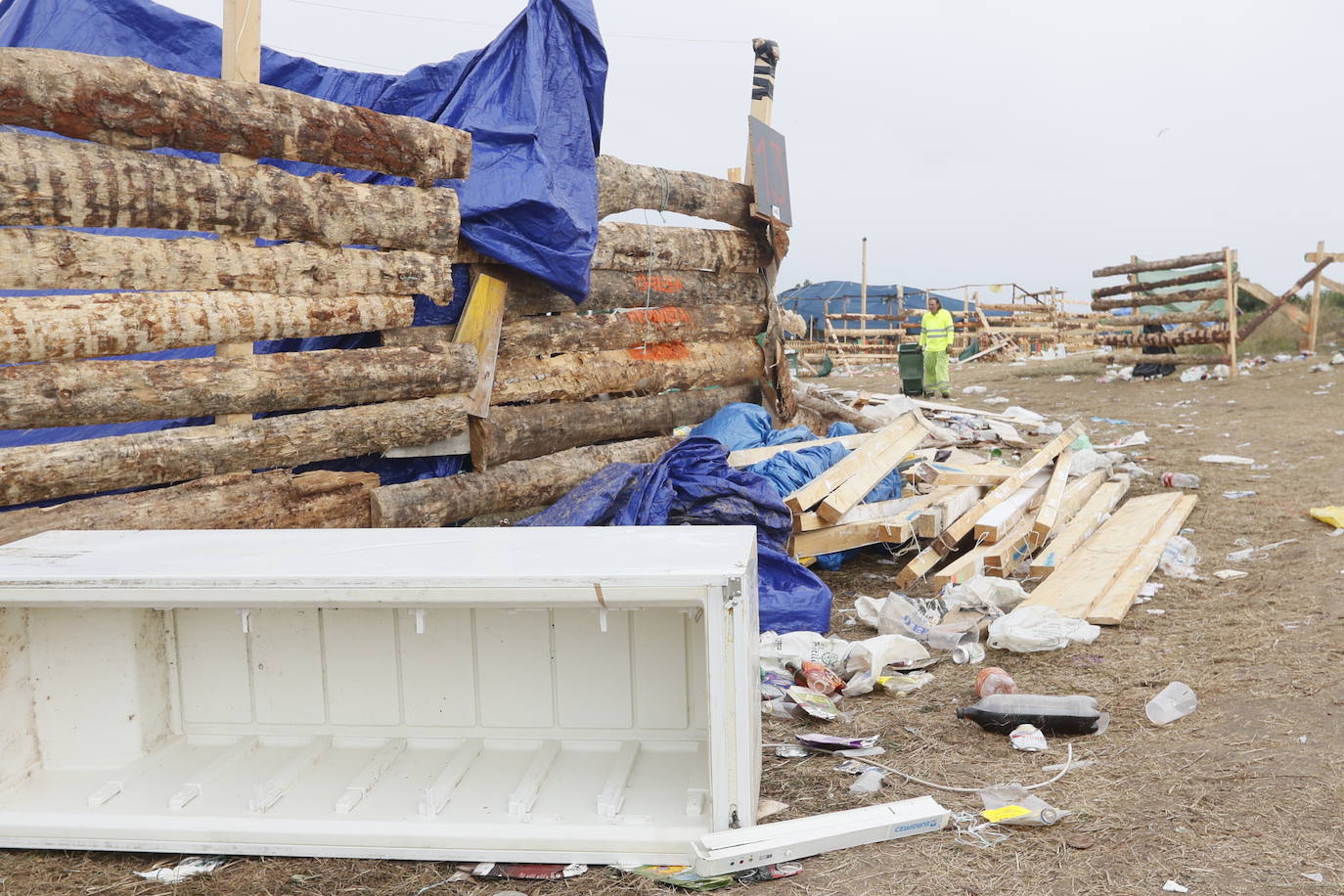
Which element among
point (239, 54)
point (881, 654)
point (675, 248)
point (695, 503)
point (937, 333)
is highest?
point (239, 54)

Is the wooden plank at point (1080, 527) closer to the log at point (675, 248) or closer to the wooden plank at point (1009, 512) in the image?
the wooden plank at point (1009, 512)

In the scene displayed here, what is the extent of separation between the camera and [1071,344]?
32.3 m

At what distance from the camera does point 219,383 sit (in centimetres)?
512

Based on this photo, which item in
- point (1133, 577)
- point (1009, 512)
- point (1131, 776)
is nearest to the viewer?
point (1131, 776)

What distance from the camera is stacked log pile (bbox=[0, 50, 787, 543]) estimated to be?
4441 millimetres

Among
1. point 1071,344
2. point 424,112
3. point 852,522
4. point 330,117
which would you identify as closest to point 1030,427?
point 852,522

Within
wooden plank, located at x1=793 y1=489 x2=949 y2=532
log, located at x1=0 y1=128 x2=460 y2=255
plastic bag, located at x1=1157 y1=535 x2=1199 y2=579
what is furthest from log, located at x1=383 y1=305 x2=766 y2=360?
plastic bag, located at x1=1157 y1=535 x2=1199 y2=579

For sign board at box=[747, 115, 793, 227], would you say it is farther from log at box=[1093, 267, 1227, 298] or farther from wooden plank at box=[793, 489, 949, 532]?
log at box=[1093, 267, 1227, 298]

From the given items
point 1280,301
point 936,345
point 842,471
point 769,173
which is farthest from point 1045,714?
point 1280,301

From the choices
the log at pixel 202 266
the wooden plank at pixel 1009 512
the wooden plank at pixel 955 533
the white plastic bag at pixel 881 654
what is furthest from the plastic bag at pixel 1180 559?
the log at pixel 202 266

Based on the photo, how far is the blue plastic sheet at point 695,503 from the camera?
5855 mm

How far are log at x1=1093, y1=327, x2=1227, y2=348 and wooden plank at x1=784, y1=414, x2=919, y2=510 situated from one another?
1260cm

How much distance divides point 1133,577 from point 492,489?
401 cm

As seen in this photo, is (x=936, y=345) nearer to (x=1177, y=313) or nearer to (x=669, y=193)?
(x=1177, y=313)
